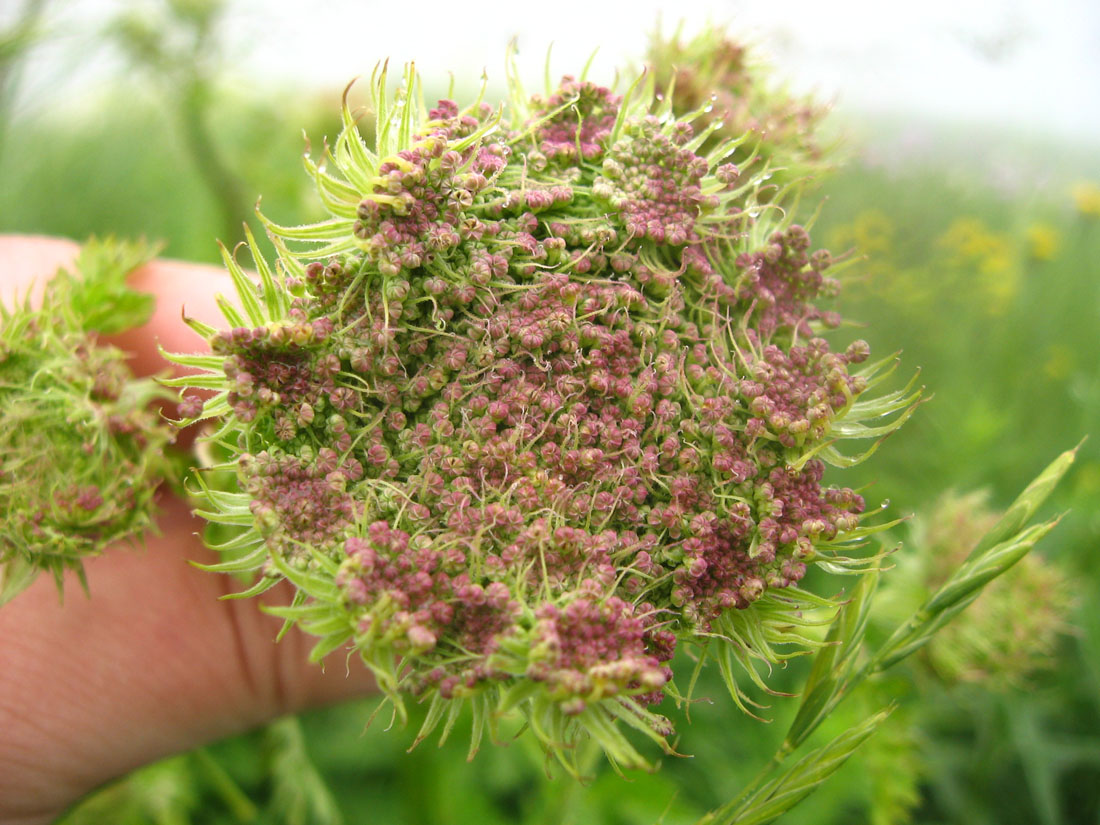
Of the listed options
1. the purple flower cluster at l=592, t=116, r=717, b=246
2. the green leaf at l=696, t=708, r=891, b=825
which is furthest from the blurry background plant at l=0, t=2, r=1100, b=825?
the purple flower cluster at l=592, t=116, r=717, b=246

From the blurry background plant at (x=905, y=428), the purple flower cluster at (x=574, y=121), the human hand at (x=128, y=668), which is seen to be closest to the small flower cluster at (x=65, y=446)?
the human hand at (x=128, y=668)

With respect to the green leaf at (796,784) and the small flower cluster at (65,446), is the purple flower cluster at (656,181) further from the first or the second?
the small flower cluster at (65,446)

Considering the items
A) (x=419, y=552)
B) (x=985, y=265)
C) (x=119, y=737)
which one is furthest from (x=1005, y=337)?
(x=119, y=737)

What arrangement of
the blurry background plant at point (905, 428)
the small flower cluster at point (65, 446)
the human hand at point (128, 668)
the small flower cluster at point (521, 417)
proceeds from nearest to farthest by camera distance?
the small flower cluster at point (521, 417), the small flower cluster at point (65, 446), the human hand at point (128, 668), the blurry background plant at point (905, 428)

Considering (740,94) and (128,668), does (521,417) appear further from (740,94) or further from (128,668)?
(128,668)

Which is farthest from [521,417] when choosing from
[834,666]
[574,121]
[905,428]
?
[905,428]

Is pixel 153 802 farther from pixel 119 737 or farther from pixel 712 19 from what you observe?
pixel 712 19
